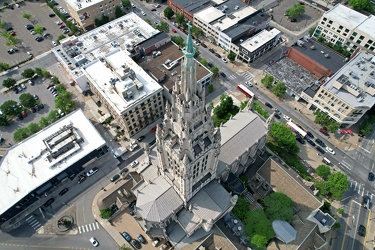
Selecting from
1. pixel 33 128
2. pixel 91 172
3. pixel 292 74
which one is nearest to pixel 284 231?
pixel 91 172

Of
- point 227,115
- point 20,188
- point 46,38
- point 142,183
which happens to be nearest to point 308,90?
point 227,115

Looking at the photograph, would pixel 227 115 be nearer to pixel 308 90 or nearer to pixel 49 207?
pixel 308 90

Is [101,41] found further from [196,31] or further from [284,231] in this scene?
[284,231]

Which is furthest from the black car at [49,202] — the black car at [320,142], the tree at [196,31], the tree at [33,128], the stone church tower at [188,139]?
the black car at [320,142]

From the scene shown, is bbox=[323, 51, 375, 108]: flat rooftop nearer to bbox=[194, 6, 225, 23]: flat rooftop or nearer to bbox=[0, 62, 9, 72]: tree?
bbox=[194, 6, 225, 23]: flat rooftop

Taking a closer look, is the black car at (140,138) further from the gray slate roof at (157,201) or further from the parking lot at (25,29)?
the parking lot at (25,29)

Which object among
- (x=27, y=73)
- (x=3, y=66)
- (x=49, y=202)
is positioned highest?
(x=27, y=73)
